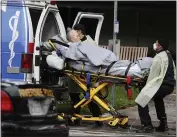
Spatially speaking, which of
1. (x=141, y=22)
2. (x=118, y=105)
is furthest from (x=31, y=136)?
(x=141, y=22)

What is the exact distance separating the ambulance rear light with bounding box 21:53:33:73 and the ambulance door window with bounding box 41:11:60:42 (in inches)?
55.7

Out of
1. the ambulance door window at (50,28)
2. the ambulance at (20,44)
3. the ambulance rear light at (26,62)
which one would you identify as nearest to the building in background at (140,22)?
the ambulance door window at (50,28)

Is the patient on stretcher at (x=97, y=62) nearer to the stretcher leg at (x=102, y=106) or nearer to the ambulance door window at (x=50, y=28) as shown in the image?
Answer: the stretcher leg at (x=102, y=106)

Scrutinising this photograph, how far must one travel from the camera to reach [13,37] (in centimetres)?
895

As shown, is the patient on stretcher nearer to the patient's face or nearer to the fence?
the patient's face

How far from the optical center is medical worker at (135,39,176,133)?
9.06 m

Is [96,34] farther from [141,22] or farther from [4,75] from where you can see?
[141,22]

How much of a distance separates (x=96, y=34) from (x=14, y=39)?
8.63ft

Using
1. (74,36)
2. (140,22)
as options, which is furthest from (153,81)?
(140,22)

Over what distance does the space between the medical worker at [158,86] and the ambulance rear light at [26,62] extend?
79.6 inches

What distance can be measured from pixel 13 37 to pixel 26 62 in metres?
0.50

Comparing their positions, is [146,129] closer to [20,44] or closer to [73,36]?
[73,36]

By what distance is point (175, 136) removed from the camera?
9148mm

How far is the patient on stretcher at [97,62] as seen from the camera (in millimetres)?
9016
